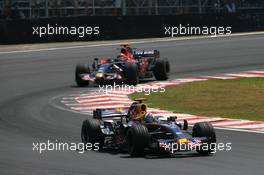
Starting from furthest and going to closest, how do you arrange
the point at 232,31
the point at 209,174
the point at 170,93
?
the point at 232,31 < the point at 170,93 < the point at 209,174

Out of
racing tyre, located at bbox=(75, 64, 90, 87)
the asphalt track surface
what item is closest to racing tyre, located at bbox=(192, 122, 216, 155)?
the asphalt track surface

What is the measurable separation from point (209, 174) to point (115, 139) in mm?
3523

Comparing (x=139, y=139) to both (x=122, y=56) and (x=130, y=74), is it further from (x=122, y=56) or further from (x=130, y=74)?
(x=122, y=56)

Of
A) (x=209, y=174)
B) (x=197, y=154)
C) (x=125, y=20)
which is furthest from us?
(x=125, y=20)

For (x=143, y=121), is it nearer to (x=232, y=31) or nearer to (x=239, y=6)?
(x=232, y=31)

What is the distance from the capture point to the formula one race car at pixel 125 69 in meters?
28.1

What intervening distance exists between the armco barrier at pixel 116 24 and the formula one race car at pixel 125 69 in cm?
1101

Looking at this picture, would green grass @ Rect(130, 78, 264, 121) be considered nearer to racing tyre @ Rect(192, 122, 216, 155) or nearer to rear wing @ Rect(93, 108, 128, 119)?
rear wing @ Rect(93, 108, 128, 119)

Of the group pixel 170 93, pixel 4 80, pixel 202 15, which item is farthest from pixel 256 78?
pixel 202 15

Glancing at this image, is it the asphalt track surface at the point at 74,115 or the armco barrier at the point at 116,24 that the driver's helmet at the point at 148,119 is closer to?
the asphalt track surface at the point at 74,115

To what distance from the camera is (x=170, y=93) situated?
25.7 m

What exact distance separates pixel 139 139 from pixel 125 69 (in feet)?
47.2

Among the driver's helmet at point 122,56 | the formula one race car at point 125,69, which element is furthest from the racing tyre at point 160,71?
the driver's helmet at point 122,56

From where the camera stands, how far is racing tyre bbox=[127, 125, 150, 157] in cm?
Result: 1381
